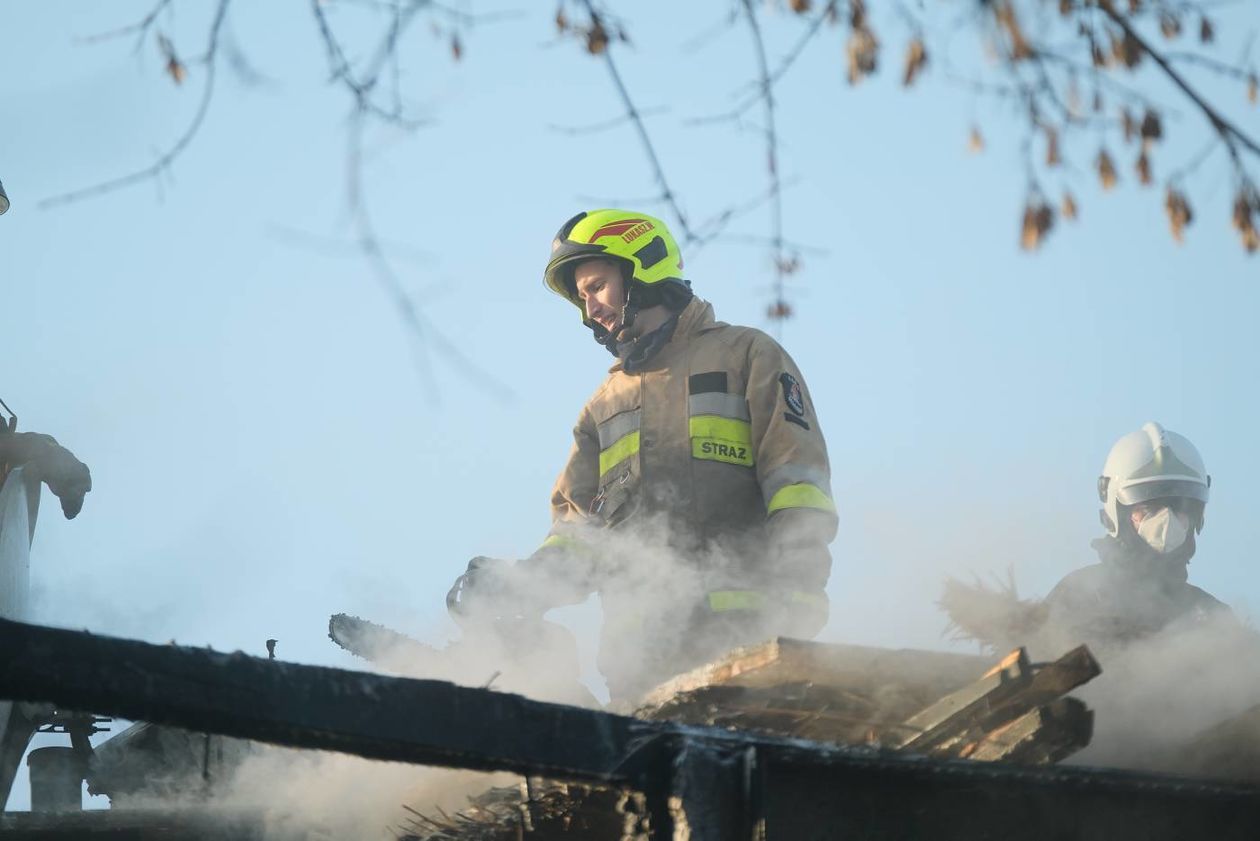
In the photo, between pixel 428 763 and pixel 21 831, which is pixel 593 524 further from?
pixel 428 763

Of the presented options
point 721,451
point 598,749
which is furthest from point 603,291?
point 598,749

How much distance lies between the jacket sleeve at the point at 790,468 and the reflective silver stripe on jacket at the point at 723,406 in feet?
0.14

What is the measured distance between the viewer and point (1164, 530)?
8.34 m

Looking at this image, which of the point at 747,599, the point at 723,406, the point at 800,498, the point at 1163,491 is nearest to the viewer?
the point at 747,599

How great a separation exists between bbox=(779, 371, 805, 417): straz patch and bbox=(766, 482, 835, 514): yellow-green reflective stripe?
40 cm

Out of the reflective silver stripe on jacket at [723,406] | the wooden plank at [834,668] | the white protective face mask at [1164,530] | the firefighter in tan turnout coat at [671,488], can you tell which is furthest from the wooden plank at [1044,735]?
the white protective face mask at [1164,530]

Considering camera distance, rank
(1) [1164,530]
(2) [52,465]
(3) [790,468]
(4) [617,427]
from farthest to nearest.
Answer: (2) [52,465], (1) [1164,530], (4) [617,427], (3) [790,468]

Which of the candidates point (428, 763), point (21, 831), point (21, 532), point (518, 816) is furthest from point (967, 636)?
point (21, 532)

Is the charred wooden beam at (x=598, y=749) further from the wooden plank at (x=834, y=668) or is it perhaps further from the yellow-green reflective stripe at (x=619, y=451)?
the yellow-green reflective stripe at (x=619, y=451)

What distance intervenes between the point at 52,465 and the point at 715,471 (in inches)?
193

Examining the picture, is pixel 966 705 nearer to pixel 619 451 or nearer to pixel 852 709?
pixel 852 709

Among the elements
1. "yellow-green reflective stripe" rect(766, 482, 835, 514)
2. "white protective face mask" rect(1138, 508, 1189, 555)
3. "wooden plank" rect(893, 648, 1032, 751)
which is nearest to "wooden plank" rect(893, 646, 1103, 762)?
"wooden plank" rect(893, 648, 1032, 751)

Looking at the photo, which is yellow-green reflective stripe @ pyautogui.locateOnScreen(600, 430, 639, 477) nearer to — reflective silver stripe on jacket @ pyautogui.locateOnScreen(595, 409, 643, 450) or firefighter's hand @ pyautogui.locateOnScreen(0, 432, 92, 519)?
reflective silver stripe on jacket @ pyautogui.locateOnScreen(595, 409, 643, 450)

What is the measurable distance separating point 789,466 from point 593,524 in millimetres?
963
